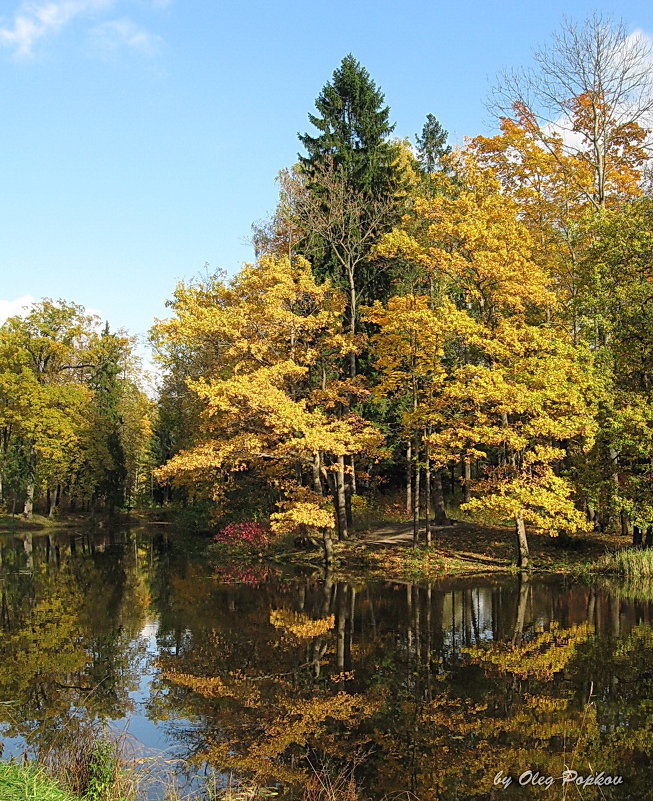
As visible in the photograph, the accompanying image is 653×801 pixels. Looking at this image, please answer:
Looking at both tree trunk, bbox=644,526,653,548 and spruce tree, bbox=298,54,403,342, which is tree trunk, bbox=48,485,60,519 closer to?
spruce tree, bbox=298,54,403,342

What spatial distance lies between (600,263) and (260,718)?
18.1 m

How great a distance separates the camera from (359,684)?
1118 cm

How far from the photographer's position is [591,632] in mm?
14234

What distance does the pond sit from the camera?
8039 mm

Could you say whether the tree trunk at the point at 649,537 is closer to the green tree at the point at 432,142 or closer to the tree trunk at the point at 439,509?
the tree trunk at the point at 439,509

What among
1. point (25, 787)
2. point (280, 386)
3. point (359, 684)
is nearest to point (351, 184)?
point (280, 386)

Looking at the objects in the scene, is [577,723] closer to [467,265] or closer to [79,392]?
[467,265]

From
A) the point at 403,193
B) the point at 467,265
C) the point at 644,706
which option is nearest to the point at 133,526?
the point at 403,193

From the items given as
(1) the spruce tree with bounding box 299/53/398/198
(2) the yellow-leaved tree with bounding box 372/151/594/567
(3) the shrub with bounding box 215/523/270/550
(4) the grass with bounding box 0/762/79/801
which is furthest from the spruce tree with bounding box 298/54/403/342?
(4) the grass with bounding box 0/762/79/801

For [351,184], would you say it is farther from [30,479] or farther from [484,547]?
[30,479]

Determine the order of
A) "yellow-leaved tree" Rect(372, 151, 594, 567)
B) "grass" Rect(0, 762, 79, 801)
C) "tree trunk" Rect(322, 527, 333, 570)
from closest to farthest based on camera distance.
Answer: "grass" Rect(0, 762, 79, 801) < "yellow-leaved tree" Rect(372, 151, 594, 567) < "tree trunk" Rect(322, 527, 333, 570)

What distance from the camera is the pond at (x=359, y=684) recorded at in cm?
804

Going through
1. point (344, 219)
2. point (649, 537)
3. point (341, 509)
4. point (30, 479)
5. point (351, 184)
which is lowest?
point (649, 537)

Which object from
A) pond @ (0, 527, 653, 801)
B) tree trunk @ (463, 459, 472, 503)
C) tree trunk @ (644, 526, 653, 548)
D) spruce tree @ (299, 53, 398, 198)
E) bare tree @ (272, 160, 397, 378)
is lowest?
pond @ (0, 527, 653, 801)
